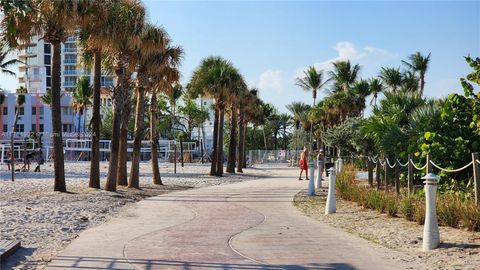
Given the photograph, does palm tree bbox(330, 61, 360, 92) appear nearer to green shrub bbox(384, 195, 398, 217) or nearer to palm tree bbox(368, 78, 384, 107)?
palm tree bbox(368, 78, 384, 107)

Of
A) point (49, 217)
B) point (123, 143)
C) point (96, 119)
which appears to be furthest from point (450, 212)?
point (123, 143)

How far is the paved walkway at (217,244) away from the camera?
25.8ft

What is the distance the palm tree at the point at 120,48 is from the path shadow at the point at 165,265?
11977mm

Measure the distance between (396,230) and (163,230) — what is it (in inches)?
172

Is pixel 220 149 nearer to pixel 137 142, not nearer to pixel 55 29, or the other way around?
pixel 137 142

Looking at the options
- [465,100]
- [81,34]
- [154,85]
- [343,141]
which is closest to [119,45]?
[81,34]

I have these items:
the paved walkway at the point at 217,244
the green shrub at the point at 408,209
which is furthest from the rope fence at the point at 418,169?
the paved walkway at the point at 217,244

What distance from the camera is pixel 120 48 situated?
65.9 ft

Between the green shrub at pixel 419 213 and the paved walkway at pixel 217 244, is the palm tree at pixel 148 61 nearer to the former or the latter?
the paved walkway at pixel 217 244

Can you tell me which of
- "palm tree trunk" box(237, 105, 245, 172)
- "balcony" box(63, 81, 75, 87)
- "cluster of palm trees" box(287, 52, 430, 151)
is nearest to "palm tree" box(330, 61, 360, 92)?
"cluster of palm trees" box(287, 52, 430, 151)

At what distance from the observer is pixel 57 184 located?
1870 cm

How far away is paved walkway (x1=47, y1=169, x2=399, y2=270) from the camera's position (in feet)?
25.8

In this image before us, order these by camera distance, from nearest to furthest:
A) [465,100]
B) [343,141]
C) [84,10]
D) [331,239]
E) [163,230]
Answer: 1. [331,239]
2. [163,230]
3. [465,100]
4. [84,10]
5. [343,141]

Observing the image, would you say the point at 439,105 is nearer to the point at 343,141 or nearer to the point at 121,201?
the point at 121,201
